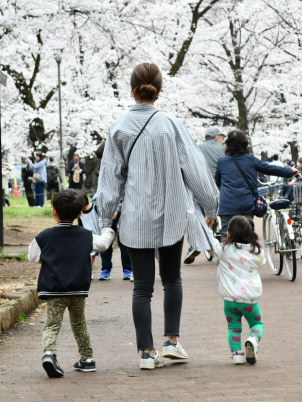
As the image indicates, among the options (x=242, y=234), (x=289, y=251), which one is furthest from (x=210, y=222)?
(x=289, y=251)

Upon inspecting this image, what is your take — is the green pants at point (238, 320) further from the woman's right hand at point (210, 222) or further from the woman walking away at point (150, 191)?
the woman's right hand at point (210, 222)

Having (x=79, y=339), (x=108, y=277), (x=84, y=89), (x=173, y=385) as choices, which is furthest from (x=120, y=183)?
(x=84, y=89)

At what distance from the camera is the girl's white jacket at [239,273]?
4.77 m

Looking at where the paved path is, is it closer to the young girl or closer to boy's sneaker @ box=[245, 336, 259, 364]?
boy's sneaker @ box=[245, 336, 259, 364]

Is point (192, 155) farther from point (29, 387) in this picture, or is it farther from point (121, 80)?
point (121, 80)

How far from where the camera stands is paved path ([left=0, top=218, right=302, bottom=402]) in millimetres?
4066

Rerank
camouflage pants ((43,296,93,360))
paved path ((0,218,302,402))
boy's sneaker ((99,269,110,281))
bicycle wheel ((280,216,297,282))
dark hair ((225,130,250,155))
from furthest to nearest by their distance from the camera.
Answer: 1. boy's sneaker ((99,269,110,281))
2. bicycle wheel ((280,216,297,282))
3. dark hair ((225,130,250,155))
4. camouflage pants ((43,296,93,360))
5. paved path ((0,218,302,402))

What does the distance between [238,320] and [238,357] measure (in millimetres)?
242

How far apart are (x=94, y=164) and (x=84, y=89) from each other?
12.8 feet

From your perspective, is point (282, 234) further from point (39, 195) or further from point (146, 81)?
point (39, 195)

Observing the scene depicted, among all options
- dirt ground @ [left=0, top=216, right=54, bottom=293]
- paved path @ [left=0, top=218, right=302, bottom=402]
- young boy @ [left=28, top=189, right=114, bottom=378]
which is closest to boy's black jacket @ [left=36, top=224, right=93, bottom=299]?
young boy @ [left=28, top=189, right=114, bottom=378]

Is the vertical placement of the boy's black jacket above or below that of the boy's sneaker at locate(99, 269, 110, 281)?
above

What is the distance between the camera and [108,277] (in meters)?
9.52

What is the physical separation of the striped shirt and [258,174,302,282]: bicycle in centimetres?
433
